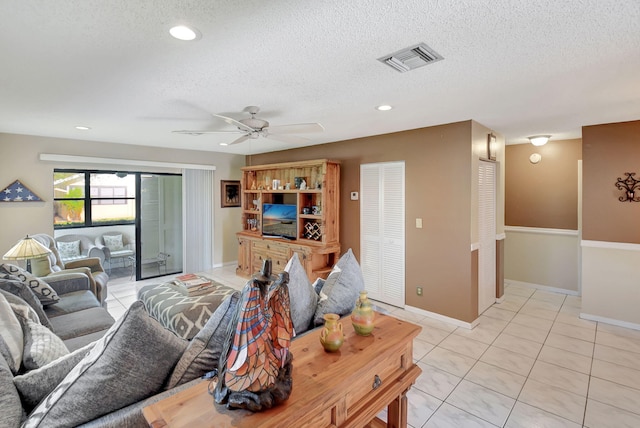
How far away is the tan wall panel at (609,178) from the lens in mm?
3484

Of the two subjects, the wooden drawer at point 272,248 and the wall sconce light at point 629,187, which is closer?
the wall sconce light at point 629,187

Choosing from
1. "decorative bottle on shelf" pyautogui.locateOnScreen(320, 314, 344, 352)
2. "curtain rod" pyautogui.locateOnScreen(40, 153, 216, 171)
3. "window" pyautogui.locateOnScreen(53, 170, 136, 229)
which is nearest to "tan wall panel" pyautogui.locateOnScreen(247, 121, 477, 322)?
"decorative bottle on shelf" pyautogui.locateOnScreen(320, 314, 344, 352)

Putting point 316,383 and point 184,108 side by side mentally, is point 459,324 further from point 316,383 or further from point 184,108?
point 184,108

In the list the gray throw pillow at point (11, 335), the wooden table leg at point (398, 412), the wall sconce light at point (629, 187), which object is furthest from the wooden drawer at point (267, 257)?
the wall sconce light at point (629, 187)

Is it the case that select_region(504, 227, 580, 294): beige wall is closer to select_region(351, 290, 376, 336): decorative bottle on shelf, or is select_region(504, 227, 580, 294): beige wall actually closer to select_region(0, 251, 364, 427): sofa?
select_region(351, 290, 376, 336): decorative bottle on shelf

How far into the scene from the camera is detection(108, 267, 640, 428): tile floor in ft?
7.08

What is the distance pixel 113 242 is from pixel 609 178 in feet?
24.3

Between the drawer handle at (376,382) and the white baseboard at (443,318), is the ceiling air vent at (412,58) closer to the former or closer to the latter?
the drawer handle at (376,382)

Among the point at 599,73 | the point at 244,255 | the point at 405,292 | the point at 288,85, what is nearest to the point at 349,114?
the point at 288,85

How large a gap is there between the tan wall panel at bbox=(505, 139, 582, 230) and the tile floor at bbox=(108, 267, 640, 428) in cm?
142

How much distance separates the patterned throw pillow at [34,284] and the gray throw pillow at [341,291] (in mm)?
2400

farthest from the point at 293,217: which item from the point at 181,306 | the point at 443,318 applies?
the point at 181,306

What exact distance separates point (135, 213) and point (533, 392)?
19.4 feet

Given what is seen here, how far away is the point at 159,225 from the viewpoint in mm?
5766
